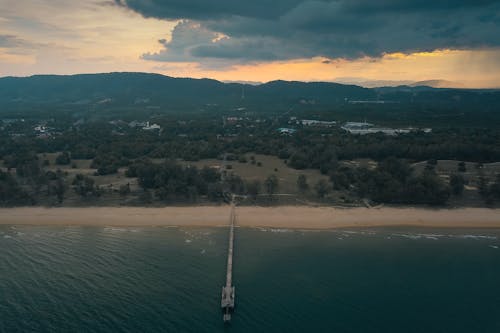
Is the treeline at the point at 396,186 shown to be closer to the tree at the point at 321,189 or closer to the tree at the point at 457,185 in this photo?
the tree at the point at 457,185

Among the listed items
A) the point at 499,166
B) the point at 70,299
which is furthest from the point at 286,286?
the point at 499,166

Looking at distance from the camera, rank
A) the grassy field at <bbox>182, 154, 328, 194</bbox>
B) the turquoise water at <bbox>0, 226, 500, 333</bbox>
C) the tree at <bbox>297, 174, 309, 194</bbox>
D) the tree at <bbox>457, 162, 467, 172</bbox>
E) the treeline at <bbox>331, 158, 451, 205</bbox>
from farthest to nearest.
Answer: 1. the tree at <bbox>457, 162, 467, 172</bbox>
2. the grassy field at <bbox>182, 154, 328, 194</bbox>
3. the tree at <bbox>297, 174, 309, 194</bbox>
4. the treeline at <bbox>331, 158, 451, 205</bbox>
5. the turquoise water at <bbox>0, 226, 500, 333</bbox>

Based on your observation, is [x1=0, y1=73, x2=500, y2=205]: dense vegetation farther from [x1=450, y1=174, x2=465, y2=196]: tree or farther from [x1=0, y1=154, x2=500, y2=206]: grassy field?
[x1=0, y1=154, x2=500, y2=206]: grassy field

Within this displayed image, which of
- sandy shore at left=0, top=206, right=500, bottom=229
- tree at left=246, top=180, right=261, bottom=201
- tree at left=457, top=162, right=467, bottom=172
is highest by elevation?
tree at left=457, top=162, right=467, bottom=172

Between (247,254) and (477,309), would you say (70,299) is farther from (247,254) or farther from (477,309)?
(477,309)

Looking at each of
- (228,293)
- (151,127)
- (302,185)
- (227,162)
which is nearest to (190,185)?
(302,185)

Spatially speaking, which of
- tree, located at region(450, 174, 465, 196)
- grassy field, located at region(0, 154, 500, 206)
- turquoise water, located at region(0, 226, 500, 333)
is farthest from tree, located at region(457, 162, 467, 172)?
turquoise water, located at region(0, 226, 500, 333)
